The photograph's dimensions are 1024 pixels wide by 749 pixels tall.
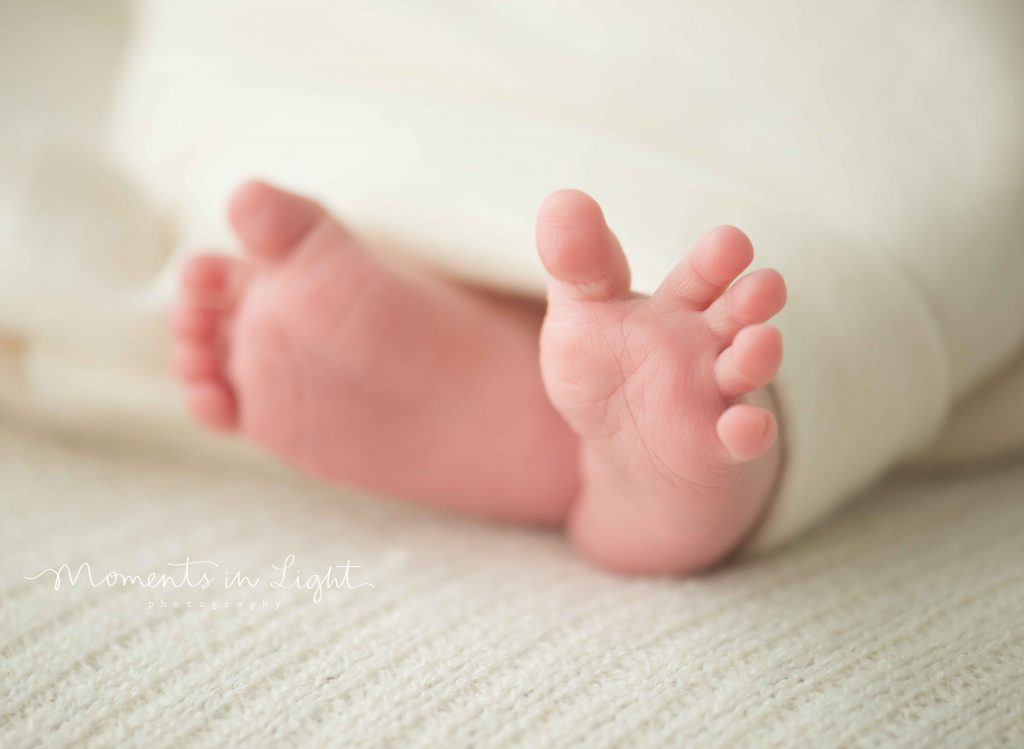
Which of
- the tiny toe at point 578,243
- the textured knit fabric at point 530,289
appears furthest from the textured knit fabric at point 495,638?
the tiny toe at point 578,243

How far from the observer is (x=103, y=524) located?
0.69 m

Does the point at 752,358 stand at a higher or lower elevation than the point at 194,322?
higher

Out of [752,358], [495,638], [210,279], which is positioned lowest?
[495,638]

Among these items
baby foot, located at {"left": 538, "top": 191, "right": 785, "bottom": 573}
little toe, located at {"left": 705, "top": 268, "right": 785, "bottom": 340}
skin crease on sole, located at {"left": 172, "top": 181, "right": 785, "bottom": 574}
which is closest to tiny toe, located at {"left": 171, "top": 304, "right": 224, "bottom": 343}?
skin crease on sole, located at {"left": 172, "top": 181, "right": 785, "bottom": 574}

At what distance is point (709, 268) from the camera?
0.49 metres

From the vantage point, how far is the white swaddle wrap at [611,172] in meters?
0.63

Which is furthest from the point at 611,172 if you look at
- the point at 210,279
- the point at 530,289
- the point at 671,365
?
the point at 210,279

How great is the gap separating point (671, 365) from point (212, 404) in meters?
0.38

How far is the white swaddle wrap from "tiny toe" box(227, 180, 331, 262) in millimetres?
82

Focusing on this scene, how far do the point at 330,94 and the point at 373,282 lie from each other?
25 centimetres

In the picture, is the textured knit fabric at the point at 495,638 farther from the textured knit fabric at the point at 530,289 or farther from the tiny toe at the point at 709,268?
the tiny toe at the point at 709,268

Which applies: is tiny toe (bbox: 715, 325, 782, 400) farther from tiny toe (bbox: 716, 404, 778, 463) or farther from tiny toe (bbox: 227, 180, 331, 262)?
tiny toe (bbox: 227, 180, 331, 262)

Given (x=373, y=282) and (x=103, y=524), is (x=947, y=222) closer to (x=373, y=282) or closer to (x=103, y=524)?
(x=373, y=282)

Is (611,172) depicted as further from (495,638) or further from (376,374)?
(495,638)
